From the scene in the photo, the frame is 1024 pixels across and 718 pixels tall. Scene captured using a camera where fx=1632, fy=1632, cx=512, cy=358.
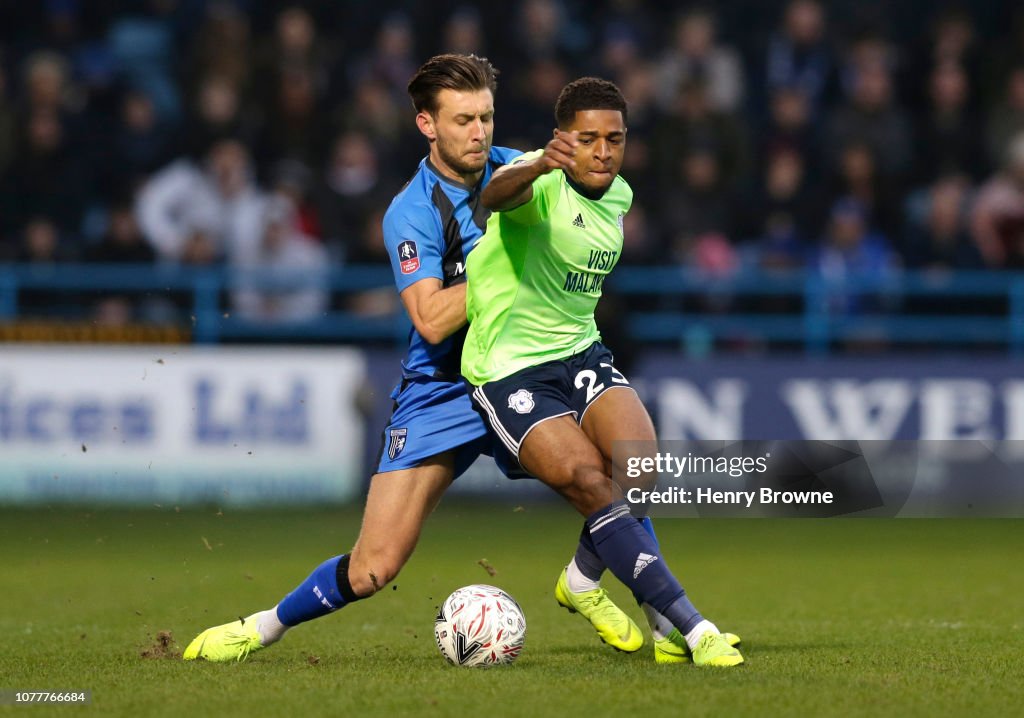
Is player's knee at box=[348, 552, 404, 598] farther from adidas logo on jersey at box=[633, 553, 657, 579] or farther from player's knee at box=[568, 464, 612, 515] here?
adidas logo on jersey at box=[633, 553, 657, 579]

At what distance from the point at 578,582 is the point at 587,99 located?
195 cm

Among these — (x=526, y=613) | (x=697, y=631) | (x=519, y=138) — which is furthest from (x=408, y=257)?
(x=519, y=138)

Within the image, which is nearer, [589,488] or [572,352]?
[589,488]

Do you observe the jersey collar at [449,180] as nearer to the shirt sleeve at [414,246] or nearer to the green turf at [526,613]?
the shirt sleeve at [414,246]

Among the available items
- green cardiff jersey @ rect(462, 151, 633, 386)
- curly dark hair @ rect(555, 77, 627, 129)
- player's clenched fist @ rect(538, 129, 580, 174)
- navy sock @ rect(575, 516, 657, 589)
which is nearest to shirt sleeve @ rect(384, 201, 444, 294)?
green cardiff jersey @ rect(462, 151, 633, 386)

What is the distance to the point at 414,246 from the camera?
627 centimetres

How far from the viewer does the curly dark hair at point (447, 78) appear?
6.41m

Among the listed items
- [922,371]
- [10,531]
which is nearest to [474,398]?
[10,531]

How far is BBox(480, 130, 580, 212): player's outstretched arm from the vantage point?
218 inches

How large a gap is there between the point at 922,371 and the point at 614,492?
7403 millimetres

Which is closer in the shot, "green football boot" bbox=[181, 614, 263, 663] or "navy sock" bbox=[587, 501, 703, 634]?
"navy sock" bbox=[587, 501, 703, 634]

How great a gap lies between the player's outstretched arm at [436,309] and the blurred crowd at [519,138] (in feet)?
23.6

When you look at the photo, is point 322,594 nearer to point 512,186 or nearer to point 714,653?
point 714,653

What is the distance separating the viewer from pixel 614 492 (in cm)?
602
